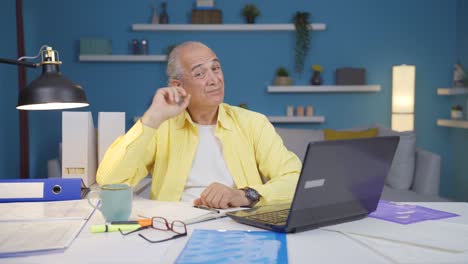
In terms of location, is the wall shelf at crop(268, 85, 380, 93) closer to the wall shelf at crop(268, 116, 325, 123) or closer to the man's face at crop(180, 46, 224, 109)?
the wall shelf at crop(268, 116, 325, 123)

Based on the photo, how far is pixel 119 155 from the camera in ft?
5.77

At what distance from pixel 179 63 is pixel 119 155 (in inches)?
20.5

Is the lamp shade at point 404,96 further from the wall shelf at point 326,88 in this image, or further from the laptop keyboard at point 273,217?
the laptop keyboard at point 273,217

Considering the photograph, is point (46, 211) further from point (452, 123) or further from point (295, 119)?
point (452, 123)

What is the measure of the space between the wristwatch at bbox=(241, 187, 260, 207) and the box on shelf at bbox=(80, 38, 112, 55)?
3556 mm

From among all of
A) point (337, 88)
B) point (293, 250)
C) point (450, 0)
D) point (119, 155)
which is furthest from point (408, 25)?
point (293, 250)

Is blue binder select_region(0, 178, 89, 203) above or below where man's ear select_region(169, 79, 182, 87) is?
below

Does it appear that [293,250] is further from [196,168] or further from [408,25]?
[408,25]

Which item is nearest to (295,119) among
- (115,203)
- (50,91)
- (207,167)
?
(207,167)

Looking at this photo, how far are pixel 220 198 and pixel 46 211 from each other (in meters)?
0.48

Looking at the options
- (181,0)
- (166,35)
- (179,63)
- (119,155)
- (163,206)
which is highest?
(181,0)

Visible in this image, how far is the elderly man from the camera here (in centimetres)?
178

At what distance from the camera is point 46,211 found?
4.67 feet

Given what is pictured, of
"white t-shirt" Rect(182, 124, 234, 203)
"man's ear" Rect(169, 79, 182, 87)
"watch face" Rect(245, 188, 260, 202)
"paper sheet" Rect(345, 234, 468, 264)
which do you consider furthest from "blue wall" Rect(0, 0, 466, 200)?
"paper sheet" Rect(345, 234, 468, 264)
